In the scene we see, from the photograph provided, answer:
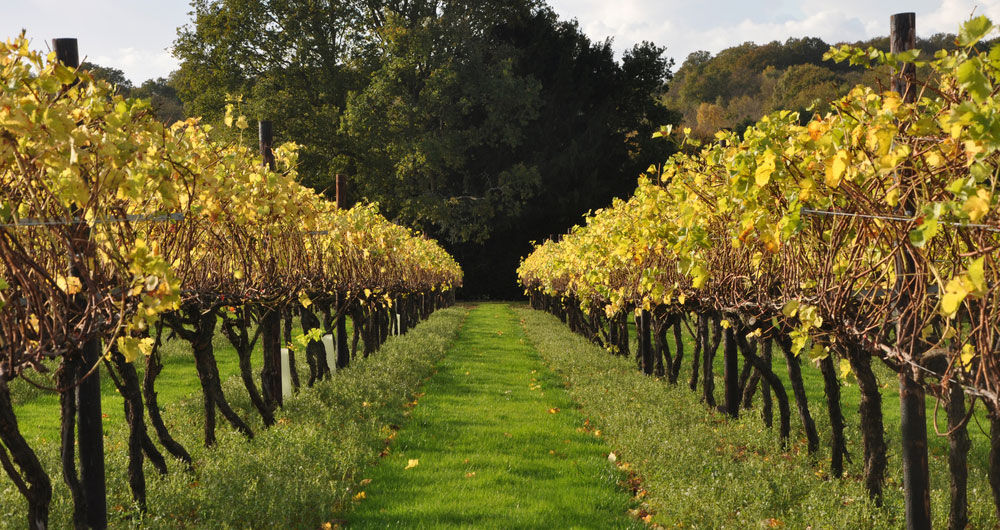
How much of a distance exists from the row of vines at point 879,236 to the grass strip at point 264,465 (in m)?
3.17

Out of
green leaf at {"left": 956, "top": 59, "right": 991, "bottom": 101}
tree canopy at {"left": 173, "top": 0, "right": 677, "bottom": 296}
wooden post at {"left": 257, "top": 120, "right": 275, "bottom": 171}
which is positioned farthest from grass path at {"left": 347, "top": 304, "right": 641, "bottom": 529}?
tree canopy at {"left": 173, "top": 0, "right": 677, "bottom": 296}

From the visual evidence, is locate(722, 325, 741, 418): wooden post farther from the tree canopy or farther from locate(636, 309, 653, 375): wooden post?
the tree canopy

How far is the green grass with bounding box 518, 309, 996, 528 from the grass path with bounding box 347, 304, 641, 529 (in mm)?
352

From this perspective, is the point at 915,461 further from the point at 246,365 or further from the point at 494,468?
the point at 246,365

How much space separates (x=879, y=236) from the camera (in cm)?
353

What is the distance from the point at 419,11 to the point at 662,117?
1385 centimetres

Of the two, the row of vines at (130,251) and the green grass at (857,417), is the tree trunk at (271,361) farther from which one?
the green grass at (857,417)

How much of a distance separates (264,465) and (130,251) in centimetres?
304

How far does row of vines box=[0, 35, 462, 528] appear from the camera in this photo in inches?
111

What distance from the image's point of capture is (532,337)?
18359 millimetres

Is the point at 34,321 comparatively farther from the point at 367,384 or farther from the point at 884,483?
the point at 367,384

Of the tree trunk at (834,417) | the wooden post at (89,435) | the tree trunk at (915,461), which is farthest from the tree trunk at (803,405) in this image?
the wooden post at (89,435)

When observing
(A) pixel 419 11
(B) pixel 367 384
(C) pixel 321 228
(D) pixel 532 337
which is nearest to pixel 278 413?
(B) pixel 367 384

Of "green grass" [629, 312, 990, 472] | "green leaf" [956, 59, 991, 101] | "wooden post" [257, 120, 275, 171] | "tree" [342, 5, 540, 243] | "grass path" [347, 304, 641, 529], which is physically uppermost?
"tree" [342, 5, 540, 243]
